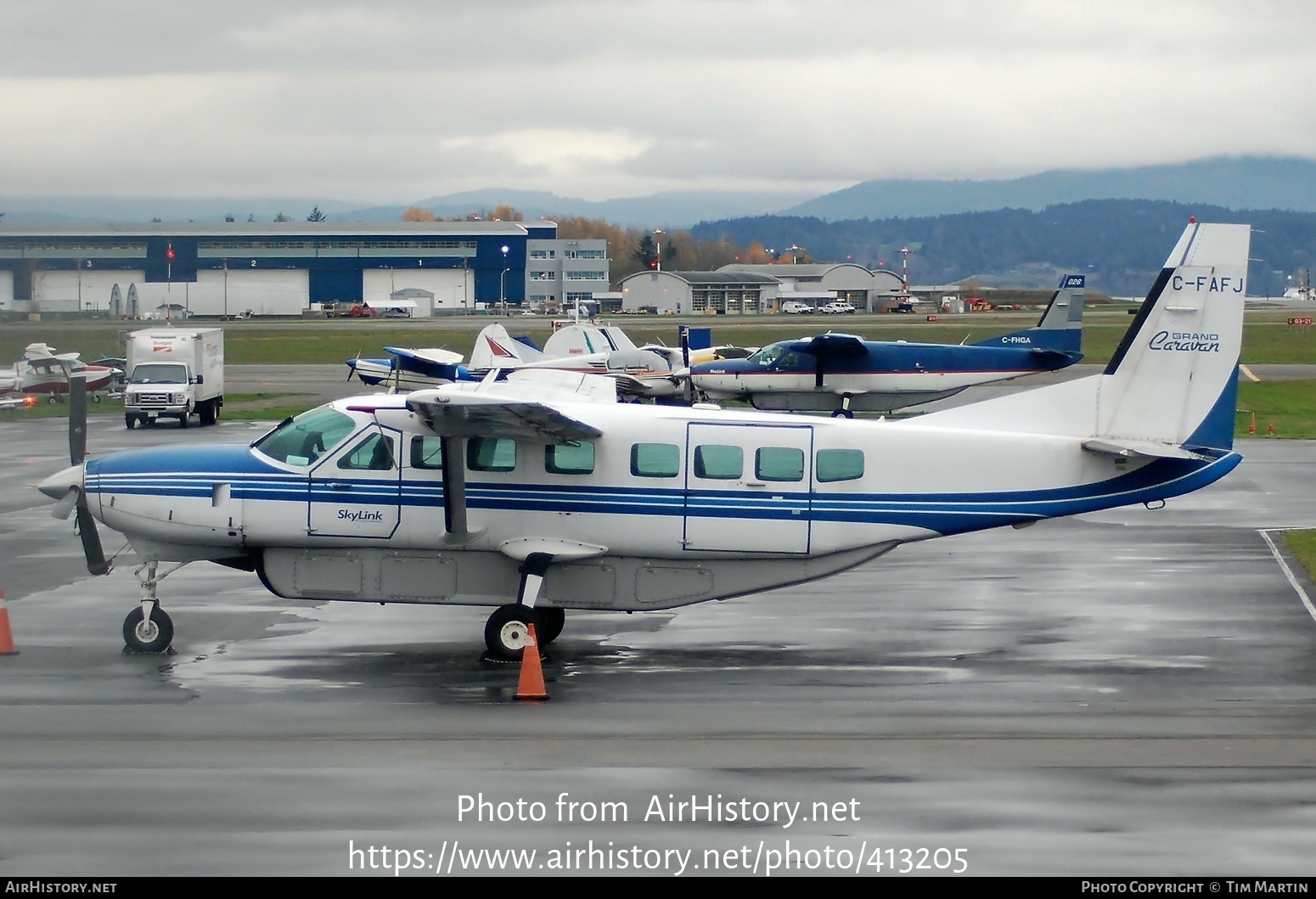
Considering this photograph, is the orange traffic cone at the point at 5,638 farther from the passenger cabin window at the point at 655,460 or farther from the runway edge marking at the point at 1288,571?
the runway edge marking at the point at 1288,571

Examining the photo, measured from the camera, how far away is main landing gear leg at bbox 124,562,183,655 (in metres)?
13.2

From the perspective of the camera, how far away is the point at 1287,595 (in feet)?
52.6

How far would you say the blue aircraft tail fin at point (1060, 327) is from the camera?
145ft

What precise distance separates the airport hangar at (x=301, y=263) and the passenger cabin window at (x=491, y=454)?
337 feet

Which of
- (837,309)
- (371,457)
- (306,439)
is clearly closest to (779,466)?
(371,457)

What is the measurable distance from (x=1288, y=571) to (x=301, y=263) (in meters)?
126

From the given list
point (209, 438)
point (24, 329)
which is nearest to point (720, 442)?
point (209, 438)

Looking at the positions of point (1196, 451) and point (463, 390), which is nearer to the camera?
point (463, 390)

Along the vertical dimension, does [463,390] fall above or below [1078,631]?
above

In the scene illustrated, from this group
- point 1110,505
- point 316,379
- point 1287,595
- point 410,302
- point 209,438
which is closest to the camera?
point 1110,505

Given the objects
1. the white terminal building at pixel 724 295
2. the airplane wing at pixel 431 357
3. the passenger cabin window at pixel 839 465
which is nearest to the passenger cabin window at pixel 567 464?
the passenger cabin window at pixel 839 465

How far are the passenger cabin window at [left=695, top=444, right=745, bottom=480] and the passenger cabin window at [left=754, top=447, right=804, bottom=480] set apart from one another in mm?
162

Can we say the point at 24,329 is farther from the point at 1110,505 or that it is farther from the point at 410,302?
the point at 410,302

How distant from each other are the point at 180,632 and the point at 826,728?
7.10 meters
